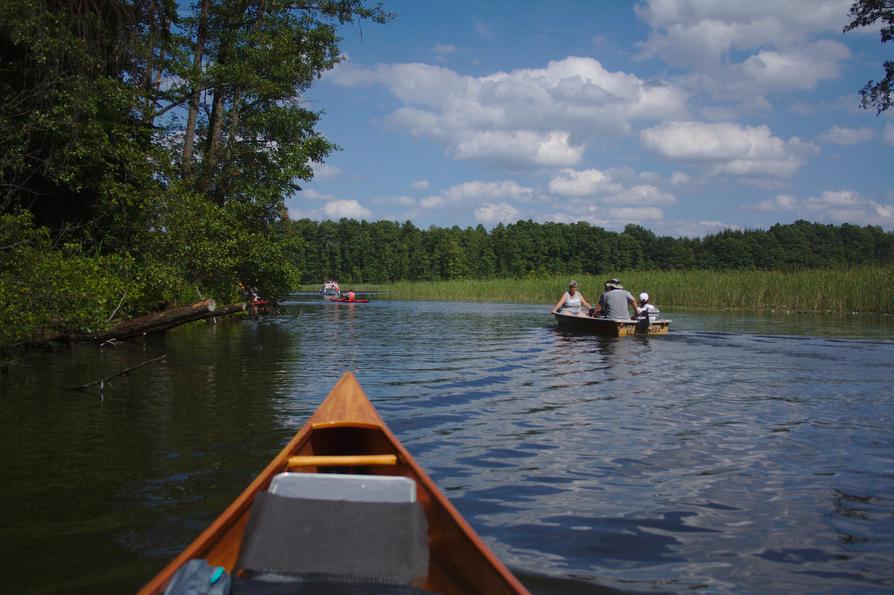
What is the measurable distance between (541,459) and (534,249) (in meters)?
95.6

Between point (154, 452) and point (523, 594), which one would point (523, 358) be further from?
point (523, 594)

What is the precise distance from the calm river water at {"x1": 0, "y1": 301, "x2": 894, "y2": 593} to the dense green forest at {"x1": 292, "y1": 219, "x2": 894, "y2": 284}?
8488cm

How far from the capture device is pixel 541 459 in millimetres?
5652

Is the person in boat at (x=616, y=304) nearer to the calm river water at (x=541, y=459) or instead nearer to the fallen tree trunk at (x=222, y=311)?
the calm river water at (x=541, y=459)

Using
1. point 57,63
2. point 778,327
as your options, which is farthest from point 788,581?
point 778,327

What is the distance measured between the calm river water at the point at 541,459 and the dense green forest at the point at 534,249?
84.9m

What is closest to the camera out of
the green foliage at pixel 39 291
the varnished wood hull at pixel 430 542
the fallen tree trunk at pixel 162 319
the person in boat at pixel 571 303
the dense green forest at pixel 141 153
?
the varnished wood hull at pixel 430 542

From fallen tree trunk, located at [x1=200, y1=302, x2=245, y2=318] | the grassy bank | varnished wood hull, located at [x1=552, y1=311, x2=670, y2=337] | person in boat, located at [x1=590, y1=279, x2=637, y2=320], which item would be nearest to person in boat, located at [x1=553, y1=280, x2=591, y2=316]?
varnished wood hull, located at [x1=552, y1=311, x2=670, y2=337]

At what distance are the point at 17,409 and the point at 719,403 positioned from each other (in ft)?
26.8

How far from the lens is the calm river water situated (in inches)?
144

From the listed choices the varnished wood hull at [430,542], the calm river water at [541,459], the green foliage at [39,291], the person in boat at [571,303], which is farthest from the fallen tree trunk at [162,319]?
the person in boat at [571,303]

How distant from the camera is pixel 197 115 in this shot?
19.7m

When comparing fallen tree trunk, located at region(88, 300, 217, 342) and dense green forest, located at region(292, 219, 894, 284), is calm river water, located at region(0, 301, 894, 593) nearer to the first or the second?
fallen tree trunk, located at region(88, 300, 217, 342)

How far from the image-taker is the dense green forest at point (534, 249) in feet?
291
